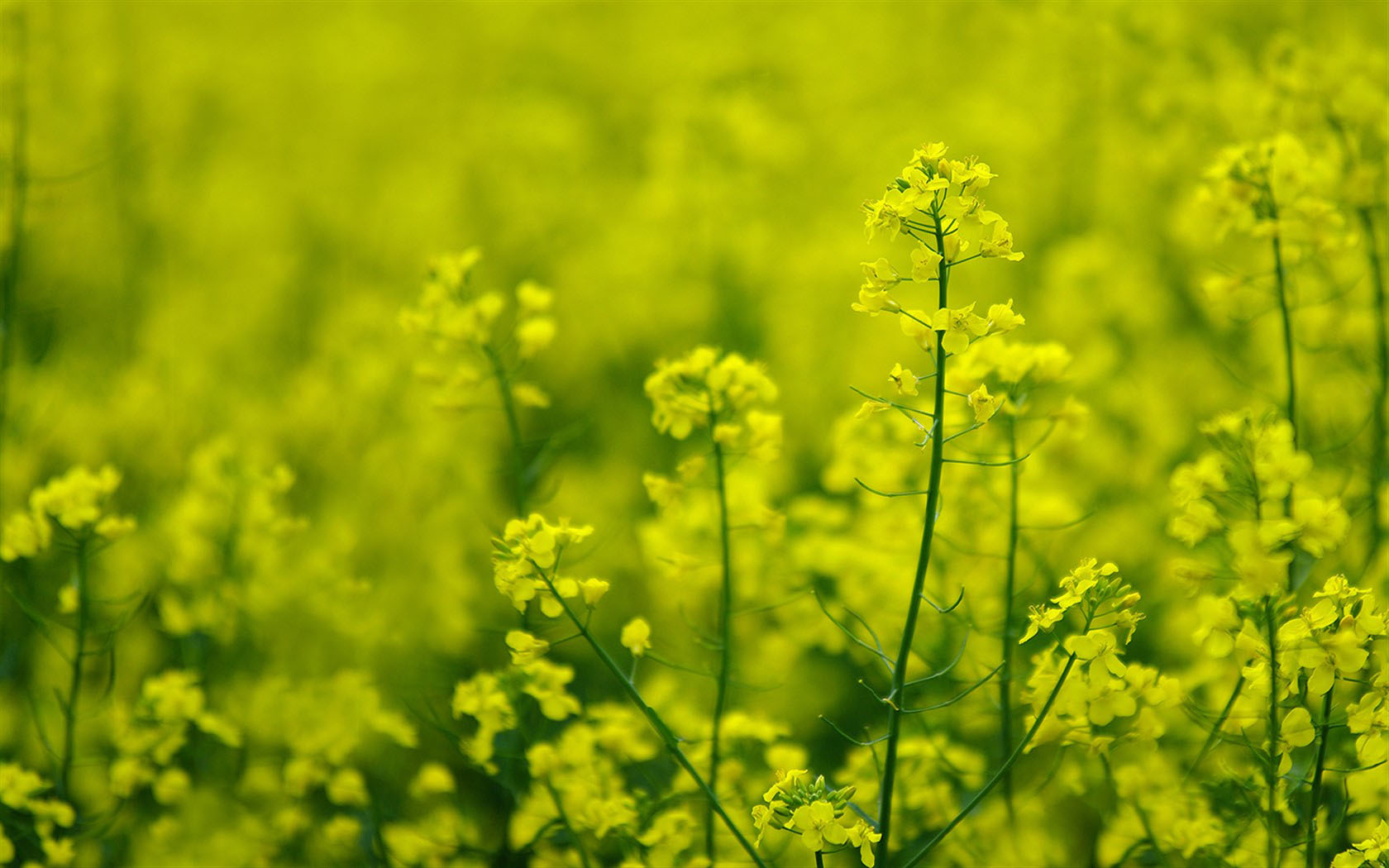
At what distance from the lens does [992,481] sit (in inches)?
110

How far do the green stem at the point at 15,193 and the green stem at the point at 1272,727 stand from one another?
3.10 m

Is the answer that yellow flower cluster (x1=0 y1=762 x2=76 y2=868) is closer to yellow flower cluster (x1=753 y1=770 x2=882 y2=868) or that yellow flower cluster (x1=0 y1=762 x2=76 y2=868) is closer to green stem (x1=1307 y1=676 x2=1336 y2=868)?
→ yellow flower cluster (x1=753 y1=770 x2=882 y2=868)

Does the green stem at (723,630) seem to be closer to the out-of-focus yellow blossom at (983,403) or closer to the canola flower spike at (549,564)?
the canola flower spike at (549,564)

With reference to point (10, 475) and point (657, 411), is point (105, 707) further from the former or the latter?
point (657, 411)

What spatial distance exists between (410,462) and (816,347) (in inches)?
71.2

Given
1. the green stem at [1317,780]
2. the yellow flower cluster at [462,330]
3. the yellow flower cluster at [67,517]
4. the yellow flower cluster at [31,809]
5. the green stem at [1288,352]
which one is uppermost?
the green stem at [1288,352]

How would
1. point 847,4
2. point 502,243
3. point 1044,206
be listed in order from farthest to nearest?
point 847,4 < point 502,243 < point 1044,206

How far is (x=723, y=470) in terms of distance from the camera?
2174 millimetres

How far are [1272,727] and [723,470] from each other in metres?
1.02

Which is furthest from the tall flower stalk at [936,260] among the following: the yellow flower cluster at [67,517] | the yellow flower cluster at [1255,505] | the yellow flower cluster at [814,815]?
the yellow flower cluster at [67,517]

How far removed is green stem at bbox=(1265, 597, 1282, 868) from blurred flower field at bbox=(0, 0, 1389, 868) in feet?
0.05

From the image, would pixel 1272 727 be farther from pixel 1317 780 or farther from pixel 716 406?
pixel 716 406

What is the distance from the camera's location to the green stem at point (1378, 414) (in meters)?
2.59

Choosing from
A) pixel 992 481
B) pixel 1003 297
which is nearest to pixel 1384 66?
pixel 992 481
